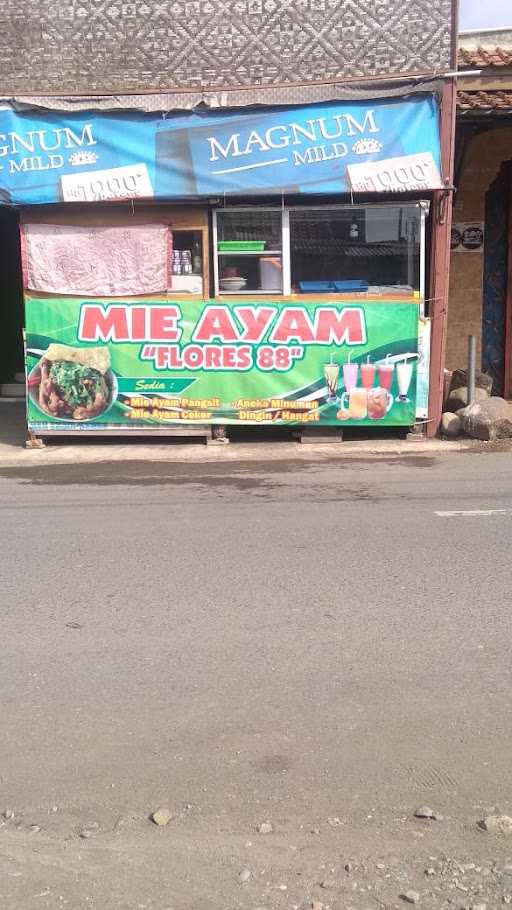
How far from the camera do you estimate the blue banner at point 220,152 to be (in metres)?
10.4

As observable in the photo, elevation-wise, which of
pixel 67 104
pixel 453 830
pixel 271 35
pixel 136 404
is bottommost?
pixel 453 830

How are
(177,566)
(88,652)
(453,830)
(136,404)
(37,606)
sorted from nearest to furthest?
(453,830), (88,652), (37,606), (177,566), (136,404)

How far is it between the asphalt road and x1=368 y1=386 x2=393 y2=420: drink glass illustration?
399 cm

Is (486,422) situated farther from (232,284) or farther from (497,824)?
(497,824)

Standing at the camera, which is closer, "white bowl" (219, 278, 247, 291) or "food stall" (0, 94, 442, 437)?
"food stall" (0, 94, 442, 437)

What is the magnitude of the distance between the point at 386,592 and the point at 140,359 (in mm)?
6618

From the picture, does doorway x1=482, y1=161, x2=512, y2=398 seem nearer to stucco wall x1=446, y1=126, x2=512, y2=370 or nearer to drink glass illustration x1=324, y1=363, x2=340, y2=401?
stucco wall x1=446, y1=126, x2=512, y2=370

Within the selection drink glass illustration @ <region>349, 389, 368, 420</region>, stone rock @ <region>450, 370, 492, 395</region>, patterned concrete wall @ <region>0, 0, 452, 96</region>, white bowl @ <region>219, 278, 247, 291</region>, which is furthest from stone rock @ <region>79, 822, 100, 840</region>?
stone rock @ <region>450, 370, 492, 395</region>

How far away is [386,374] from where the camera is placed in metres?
10.9

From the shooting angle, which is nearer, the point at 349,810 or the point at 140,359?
the point at 349,810

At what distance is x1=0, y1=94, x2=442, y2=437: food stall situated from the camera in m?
10.4

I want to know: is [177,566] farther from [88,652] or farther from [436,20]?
[436,20]

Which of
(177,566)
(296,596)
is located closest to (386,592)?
(296,596)

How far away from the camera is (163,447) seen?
11281 millimetres
